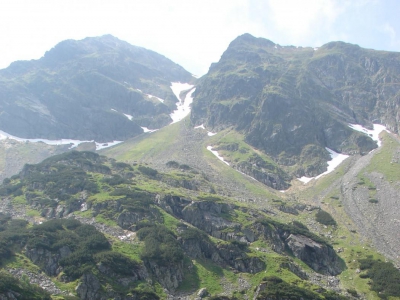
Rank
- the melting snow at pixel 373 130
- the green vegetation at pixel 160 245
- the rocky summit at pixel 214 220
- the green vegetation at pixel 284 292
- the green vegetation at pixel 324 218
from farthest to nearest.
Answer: the melting snow at pixel 373 130 → the green vegetation at pixel 324 218 → the green vegetation at pixel 160 245 → the rocky summit at pixel 214 220 → the green vegetation at pixel 284 292

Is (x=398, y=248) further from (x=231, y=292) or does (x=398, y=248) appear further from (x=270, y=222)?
(x=231, y=292)

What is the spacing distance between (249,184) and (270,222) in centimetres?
4808

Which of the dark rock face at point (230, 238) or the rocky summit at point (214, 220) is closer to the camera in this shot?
the rocky summit at point (214, 220)

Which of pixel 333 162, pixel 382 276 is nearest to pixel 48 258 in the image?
pixel 382 276

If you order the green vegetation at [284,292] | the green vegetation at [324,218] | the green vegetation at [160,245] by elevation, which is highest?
the green vegetation at [324,218]

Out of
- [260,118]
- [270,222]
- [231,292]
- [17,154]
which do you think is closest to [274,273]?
[231,292]

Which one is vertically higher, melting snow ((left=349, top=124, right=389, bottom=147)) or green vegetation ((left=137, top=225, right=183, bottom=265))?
melting snow ((left=349, top=124, right=389, bottom=147))

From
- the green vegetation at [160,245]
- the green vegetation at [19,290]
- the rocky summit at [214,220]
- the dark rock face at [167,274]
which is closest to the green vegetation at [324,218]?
the rocky summit at [214,220]

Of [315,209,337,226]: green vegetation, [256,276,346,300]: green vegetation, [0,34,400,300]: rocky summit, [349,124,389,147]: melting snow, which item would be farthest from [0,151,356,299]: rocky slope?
[349,124,389,147]: melting snow

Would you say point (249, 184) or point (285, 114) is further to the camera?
point (285, 114)

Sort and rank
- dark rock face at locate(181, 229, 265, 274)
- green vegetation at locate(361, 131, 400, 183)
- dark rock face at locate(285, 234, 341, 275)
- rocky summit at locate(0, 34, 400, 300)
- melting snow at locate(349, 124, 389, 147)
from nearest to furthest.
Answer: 1. rocky summit at locate(0, 34, 400, 300)
2. dark rock face at locate(181, 229, 265, 274)
3. dark rock face at locate(285, 234, 341, 275)
4. green vegetation at locate(361, 131, 400, 183)
5. melting snow at locate(349, 124, 389, 147)

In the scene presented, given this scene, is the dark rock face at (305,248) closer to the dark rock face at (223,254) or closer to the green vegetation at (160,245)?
the dark rock face at (223,254)

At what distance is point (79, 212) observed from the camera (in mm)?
77688

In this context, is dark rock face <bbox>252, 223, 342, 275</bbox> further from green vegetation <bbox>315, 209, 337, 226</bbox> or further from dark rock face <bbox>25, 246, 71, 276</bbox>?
dark rock face <bbox>25, 246, 71, 276</bbox>
